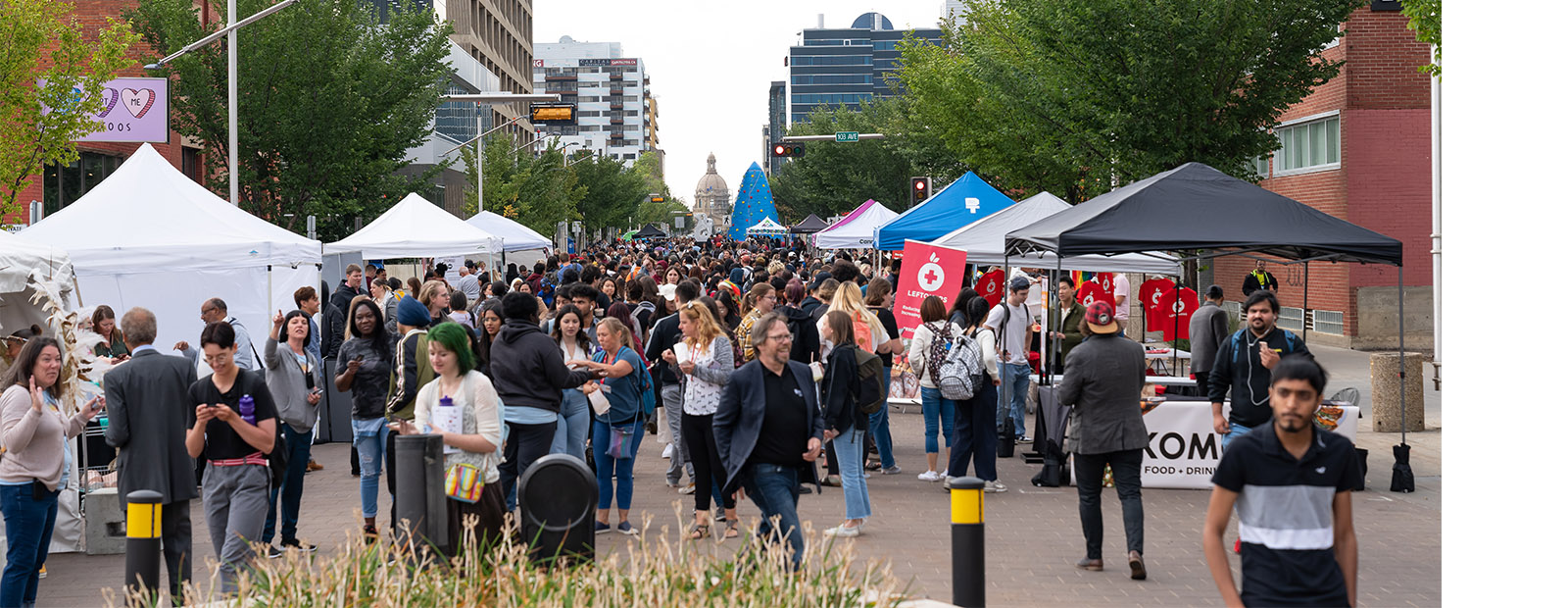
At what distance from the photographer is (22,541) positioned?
7.40 meters

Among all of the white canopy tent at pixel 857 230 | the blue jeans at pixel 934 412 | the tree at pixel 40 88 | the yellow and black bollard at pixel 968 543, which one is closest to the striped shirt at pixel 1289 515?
the yellow and black bollard at pixel 968 543

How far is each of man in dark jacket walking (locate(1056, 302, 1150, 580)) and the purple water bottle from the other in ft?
15.3

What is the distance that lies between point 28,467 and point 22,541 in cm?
38

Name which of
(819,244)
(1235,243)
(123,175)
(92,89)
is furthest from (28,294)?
(819,244)

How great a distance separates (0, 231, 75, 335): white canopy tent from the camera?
31.9 feet

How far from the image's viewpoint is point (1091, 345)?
893cm

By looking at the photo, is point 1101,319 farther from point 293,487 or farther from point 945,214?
point 945,214

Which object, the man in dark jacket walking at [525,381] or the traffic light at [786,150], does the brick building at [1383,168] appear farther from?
the man in dark jacket walking at [525,381]

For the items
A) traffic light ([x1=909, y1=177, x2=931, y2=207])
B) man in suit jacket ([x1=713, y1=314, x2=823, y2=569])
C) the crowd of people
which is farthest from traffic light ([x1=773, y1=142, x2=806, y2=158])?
man in suit jacket ([x1=713, y1=314, x2=823, y2=569])

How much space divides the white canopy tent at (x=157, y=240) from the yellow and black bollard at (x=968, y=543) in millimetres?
9487

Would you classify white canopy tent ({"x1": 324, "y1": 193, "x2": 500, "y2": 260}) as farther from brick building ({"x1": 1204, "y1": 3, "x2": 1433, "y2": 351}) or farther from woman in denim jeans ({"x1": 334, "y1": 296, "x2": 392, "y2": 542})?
brick building ({"x1": 1204, "y1": 3, "x2": 1433, "y2": 351})

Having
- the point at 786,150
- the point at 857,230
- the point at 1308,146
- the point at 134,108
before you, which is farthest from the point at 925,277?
the point at 786,150

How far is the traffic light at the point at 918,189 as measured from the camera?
24.4 metres

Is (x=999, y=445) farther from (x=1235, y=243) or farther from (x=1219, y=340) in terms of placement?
(x=1235, y=243)
